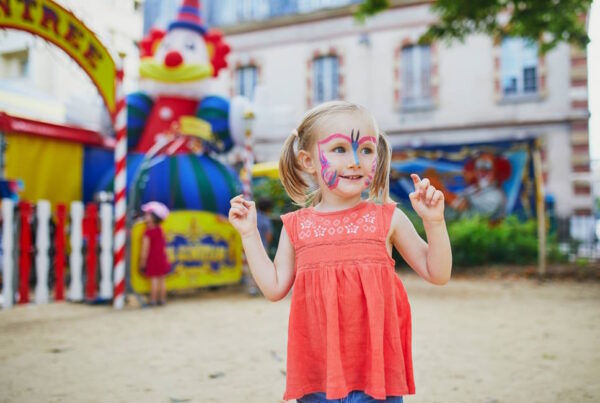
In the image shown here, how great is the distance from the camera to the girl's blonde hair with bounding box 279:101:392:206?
72.4 inches

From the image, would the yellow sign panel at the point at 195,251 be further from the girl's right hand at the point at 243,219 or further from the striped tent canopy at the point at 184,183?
the girl's right hand at the point at 243,219

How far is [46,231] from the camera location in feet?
18.8

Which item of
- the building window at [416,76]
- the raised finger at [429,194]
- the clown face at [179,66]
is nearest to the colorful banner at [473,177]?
the clown face at [179,66]

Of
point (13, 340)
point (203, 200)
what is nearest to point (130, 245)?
point (203, 200)

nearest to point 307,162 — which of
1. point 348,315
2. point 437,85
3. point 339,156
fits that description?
point 339,156

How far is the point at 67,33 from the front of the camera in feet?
17.7

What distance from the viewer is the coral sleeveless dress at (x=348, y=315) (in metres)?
1.63

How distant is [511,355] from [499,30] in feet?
25.1

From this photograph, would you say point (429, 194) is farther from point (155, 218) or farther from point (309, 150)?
point (155, 218)

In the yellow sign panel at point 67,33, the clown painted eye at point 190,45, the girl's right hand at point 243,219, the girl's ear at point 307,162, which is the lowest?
the girl's right hand at point 243,219

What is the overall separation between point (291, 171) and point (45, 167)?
688cm

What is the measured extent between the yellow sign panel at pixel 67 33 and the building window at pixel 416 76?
12168mm

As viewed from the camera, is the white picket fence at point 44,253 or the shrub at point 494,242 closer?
the white picket fence at point 44,253

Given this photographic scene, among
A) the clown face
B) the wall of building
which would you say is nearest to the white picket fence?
the clown face
